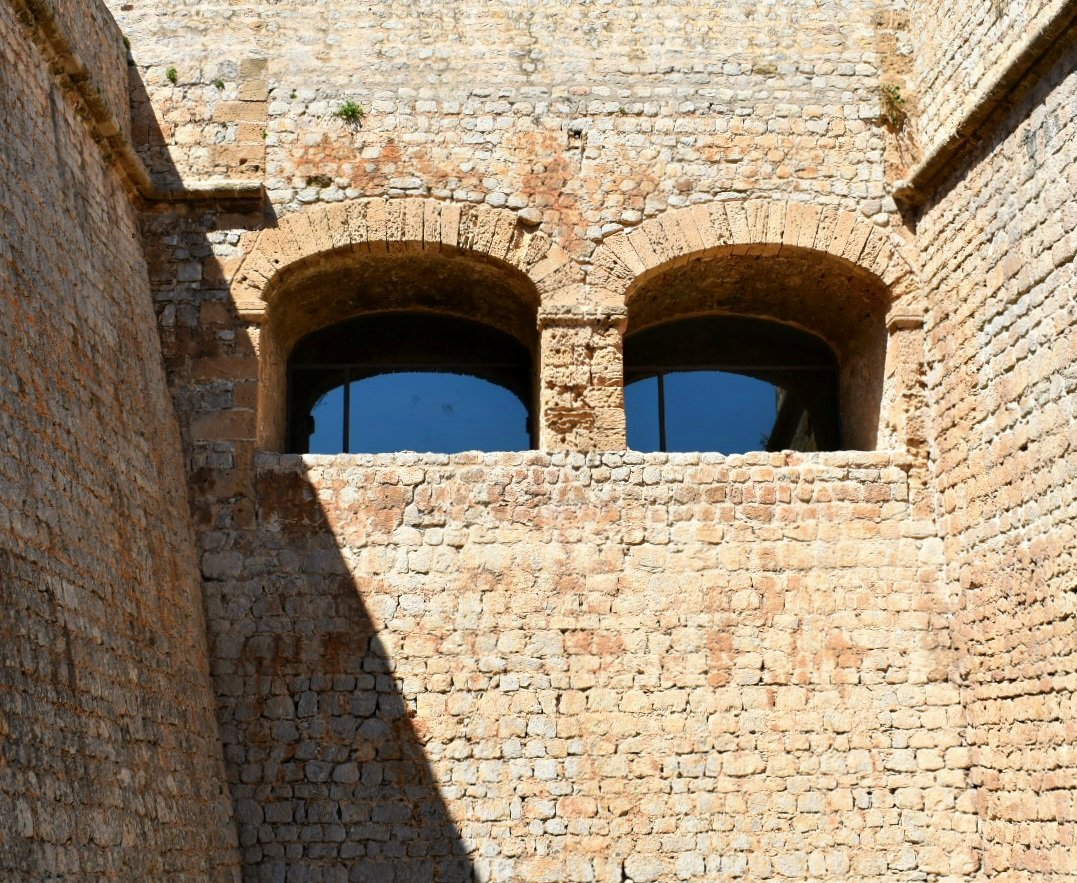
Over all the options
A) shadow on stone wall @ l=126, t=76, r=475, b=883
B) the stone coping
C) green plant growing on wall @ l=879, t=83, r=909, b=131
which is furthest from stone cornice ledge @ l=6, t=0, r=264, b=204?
green plant growing on wall @ l=879, t=83, r=909, b=131

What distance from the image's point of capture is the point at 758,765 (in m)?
7.83

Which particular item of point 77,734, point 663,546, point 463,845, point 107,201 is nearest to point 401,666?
point 463,845

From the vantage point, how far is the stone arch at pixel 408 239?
8.70 metres

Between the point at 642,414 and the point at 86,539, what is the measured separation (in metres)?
4.53

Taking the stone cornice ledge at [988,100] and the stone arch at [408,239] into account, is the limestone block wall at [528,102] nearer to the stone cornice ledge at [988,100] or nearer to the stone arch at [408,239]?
the stone arch at [408,239]

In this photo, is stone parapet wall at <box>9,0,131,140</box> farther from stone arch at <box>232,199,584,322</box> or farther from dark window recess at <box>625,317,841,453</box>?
dark window recess at <box>625,317,841,453</box>

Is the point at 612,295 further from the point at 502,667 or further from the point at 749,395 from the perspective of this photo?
the point at 502,667

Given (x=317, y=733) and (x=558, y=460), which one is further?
(x=558, y=460)

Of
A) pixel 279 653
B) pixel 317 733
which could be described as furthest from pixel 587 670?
pixel 279 653

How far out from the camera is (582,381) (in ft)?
28.2

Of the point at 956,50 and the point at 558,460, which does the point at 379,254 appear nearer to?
the point at 558,460

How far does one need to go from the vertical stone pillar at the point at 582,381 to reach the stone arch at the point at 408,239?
19cm

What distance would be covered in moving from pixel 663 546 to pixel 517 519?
934mm

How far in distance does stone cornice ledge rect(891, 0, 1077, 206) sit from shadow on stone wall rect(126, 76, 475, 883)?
4.35 metres
